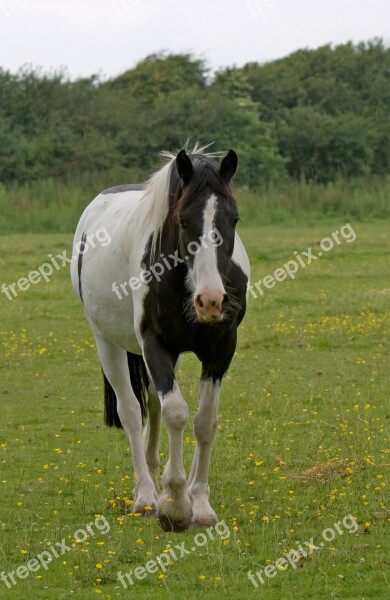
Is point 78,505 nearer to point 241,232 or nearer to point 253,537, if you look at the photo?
point 253,537

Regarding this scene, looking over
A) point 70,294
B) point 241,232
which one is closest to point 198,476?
point 70,294

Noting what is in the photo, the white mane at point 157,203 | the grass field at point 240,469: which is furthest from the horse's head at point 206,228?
the grass field at point 240,469

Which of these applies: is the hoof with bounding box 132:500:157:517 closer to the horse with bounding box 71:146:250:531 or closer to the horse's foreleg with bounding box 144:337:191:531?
the horse with bounding box 71:146:250:531

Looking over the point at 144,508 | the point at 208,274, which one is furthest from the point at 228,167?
the point at 144,508

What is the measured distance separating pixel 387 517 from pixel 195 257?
1896 millimetres

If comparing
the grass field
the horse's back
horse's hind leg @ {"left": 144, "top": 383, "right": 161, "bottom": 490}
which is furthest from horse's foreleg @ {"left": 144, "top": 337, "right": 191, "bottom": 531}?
horse's hind leg @ {"left": 144, "top": 383, "right": 161, "bottom": 490}

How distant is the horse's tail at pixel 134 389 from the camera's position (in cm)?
790

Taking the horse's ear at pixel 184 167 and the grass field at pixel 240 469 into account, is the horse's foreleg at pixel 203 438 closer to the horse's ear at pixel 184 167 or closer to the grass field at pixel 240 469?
the grass field at pixel 240 469

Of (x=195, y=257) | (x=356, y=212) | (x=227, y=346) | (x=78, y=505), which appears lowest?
(x=356, y=212)

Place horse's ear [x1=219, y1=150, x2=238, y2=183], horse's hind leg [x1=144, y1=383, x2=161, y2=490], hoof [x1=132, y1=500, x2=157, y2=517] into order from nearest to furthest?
horse's ear [x1=219, y1=150, x2=238, y2=183] → hoof [x1=132, y1=500, x2=157, y2=517] → horse's hind leg [x1=144, y1=383, x2=161, y2=490]

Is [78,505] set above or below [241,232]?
above

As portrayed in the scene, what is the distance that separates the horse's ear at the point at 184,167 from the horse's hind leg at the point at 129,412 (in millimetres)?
1946

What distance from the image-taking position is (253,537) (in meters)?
6.06

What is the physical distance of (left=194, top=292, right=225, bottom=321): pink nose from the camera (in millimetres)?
5660
